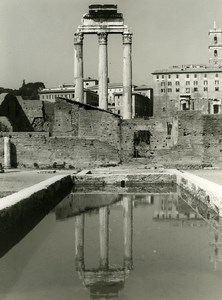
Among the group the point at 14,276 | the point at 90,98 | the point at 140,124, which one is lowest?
the point at 14,276

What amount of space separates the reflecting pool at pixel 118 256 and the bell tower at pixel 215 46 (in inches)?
3991

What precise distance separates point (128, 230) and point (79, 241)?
1.49 meters

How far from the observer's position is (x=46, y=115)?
4344 centimetres

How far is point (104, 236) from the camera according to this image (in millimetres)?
10898

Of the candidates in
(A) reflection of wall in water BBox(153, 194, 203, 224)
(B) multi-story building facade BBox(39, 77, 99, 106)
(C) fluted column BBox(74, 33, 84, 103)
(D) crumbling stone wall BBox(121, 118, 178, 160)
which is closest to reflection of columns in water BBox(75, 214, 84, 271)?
(A) reflection of wall in water BBox(153, 194, 203, 224)

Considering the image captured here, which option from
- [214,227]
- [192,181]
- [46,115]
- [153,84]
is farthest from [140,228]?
[153,84]

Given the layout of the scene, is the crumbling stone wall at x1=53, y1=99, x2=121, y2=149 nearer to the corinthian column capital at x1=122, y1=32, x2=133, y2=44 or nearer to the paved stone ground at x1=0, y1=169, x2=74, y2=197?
the paved stone ground at x1=0, y1=169, x2=74, y2=197

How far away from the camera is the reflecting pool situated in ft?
23.5

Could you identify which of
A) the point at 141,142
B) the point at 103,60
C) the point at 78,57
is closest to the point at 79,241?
the point at 141,142

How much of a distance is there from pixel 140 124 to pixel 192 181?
14401mm

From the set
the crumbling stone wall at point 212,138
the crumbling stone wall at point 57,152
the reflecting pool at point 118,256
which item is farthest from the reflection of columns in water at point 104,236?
the crumbling stone wall at point 212,138

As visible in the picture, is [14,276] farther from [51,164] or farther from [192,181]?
[51,164]

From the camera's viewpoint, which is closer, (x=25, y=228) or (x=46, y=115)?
(x=25, y=228)

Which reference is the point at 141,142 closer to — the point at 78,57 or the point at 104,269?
the point at 78,57
